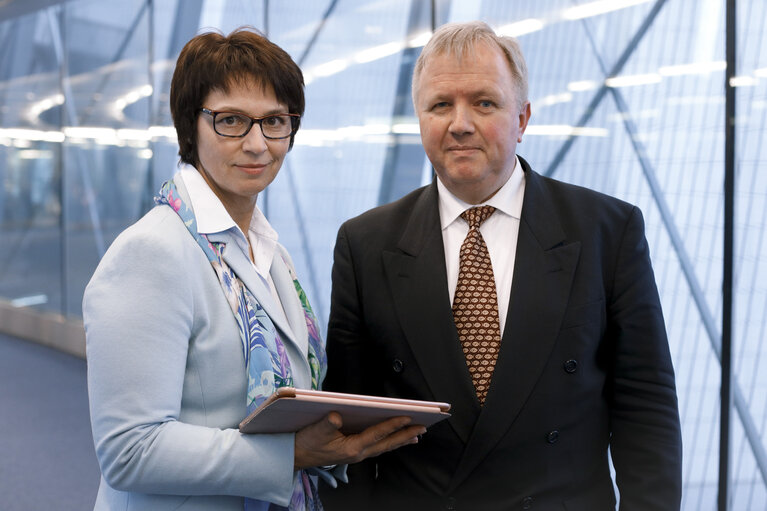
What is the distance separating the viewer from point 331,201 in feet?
15.0

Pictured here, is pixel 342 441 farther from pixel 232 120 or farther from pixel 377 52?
pixel 377 52

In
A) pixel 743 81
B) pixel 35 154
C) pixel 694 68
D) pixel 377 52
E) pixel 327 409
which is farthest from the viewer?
pixel 35 154

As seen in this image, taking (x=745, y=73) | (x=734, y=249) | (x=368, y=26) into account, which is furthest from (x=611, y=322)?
(x=368, y=26)

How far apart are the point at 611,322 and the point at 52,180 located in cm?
811

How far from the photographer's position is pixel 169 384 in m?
1.33

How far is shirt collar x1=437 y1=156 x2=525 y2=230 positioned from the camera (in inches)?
68.5

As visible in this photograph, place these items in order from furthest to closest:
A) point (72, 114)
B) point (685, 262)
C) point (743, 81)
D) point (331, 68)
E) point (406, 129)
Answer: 1. point (72, 114)
2. point (331, 68)
3. point (406, 129)
4. point (685, 262)
5. point (743, 81)

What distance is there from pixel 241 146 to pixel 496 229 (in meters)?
0.65

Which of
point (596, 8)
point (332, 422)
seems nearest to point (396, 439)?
point (332, 422)

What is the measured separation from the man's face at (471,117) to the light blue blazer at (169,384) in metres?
0.62

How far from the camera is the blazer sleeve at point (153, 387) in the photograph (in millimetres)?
1308

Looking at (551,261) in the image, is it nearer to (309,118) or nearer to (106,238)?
(309,118)

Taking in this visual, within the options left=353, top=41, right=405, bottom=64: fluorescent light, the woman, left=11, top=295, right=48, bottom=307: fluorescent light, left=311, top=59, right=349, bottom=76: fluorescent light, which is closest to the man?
the woman

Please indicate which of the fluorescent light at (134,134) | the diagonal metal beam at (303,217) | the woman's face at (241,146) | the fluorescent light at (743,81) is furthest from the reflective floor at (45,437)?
the fluorescent light at (743,81)
